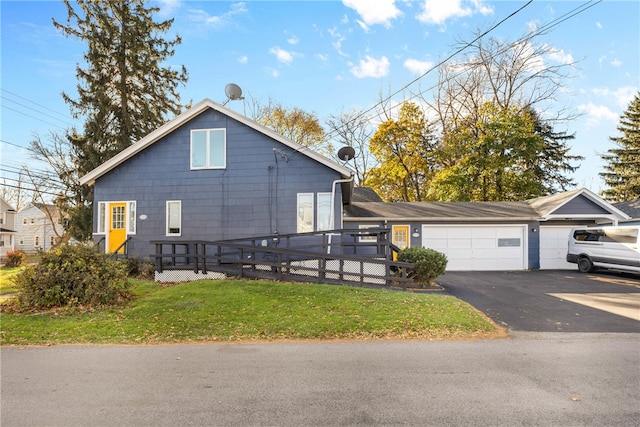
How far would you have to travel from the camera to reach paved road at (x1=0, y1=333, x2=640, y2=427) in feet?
11.3

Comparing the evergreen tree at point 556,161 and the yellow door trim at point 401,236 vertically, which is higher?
the evergreen tree at point 556,161

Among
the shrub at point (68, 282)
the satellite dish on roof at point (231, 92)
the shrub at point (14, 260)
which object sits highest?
the satellite dish on roof at point (231, 92)

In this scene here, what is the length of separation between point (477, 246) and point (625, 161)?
21.7 m

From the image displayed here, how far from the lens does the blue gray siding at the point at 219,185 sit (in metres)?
13.0

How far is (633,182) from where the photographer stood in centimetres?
2792

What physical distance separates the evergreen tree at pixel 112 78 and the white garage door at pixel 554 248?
24.7 meters

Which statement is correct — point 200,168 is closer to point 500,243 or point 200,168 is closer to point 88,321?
point 88,321

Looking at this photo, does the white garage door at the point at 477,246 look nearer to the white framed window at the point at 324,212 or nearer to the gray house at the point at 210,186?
the gray house at the point at 210,186

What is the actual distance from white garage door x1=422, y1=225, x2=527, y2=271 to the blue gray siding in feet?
19.6

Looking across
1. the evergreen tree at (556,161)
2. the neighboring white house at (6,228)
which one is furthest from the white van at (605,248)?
the neighboring white house at (6,228)

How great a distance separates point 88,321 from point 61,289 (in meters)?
1.62

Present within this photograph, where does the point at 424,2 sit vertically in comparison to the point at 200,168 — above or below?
above

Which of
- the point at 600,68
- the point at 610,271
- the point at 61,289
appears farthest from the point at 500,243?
the point at 61,289

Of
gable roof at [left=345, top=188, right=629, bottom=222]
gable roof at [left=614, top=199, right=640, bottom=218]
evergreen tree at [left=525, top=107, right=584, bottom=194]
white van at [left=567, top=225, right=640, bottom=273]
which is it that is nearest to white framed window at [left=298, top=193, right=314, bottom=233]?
gable roof at [left=345, top=188, right=629, bottom=222]
